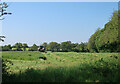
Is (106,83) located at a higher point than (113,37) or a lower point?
lower

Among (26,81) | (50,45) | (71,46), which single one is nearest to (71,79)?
(26,81)

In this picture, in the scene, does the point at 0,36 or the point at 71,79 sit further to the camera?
the point at 0,36

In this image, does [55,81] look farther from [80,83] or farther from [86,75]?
[86,75]

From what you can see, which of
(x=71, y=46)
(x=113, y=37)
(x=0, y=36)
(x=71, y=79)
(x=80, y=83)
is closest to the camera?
(x=80, y=83)

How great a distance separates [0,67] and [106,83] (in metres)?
5.23

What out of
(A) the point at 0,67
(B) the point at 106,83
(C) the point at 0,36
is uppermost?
(C) the point at 0,36

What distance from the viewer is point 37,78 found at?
26.6 feet

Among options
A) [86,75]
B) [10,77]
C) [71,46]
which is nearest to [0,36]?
[10,77]

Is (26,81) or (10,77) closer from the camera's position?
(26,81)

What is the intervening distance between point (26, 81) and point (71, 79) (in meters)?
2.12

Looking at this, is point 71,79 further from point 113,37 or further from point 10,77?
point 113,37

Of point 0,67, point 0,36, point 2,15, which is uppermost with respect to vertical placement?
point 2,15

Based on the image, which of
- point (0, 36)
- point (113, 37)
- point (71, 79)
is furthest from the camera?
point (113, 37)

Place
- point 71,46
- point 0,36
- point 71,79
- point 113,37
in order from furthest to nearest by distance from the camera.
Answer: point 71,46 → point 113,37 → point 0,36 → point 71,79
